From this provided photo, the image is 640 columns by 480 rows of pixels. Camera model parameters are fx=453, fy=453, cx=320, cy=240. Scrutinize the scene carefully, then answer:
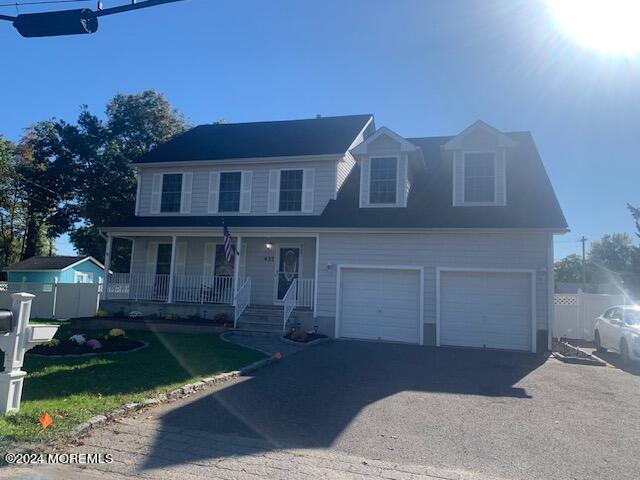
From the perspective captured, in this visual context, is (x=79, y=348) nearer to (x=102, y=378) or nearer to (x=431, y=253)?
(x=102, y=378)

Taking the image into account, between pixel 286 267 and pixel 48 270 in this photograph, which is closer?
pixel 286 267

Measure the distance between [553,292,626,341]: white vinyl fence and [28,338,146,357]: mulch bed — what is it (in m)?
14.3

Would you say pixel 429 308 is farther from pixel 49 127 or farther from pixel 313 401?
pixel 49 127

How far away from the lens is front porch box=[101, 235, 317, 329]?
51.6ft

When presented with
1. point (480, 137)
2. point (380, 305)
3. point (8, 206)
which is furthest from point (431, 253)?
point (8, 206)

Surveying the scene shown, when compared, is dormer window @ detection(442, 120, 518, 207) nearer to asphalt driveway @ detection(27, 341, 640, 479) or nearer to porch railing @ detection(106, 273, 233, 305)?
asphalt driveway @ detection(27, 341, 640, 479)

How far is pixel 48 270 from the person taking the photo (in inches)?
1117

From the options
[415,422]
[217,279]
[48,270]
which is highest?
[48,270]

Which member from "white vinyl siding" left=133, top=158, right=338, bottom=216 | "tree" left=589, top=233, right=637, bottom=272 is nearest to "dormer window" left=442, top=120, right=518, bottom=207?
"white vinyl siding" left=133, top=158, right=338, bottom=216

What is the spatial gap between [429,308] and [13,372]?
34.5 feet

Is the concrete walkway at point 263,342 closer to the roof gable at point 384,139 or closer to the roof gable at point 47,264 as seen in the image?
the roof gable at point 384,139

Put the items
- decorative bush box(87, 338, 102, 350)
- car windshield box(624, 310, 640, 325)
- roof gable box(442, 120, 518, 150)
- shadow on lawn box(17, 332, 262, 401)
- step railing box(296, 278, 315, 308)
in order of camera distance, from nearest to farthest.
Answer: shadow on lawn box(17, 332, 262, 401) < decorative bush box(87, 338, 102, 350) < car windshield box(624, 310, 640, 325) < roof gable box(442, 120, 518, 150) < step railing box(296, 278, 315, 308)

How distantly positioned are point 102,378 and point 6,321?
7.92 feet

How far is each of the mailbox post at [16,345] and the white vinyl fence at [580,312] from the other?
53.8 ft
